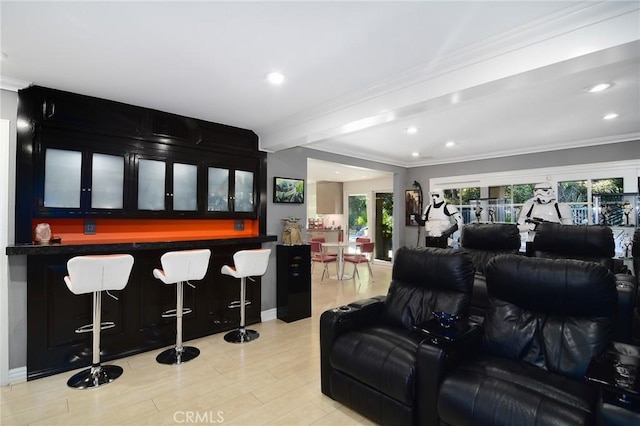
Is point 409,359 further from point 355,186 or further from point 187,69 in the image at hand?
point 355,186

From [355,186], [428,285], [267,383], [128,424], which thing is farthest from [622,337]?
[355,186]

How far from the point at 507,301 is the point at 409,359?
2.72ft

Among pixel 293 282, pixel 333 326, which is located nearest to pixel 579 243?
pixel 333 326

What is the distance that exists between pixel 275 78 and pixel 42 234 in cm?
246

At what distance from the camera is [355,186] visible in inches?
403

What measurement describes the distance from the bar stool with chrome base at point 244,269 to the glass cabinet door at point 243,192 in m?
0.86

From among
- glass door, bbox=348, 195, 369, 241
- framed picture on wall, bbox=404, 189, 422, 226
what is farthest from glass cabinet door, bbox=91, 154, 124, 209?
glass door, bbox=348, 195, 369, 241

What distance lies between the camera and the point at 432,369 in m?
1.86

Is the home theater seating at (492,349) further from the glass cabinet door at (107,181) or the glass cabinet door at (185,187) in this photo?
the glass cabinet door at (107,181)

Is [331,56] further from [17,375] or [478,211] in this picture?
[478,211]

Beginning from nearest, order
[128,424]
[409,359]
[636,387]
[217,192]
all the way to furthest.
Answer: [636,387], [409,359], [128,424], [217,192]

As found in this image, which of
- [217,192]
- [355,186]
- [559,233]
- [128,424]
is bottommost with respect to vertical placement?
[128,424]

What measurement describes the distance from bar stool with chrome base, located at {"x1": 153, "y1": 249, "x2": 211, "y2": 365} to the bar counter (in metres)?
0.24

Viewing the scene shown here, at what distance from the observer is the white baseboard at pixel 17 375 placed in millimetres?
2684
